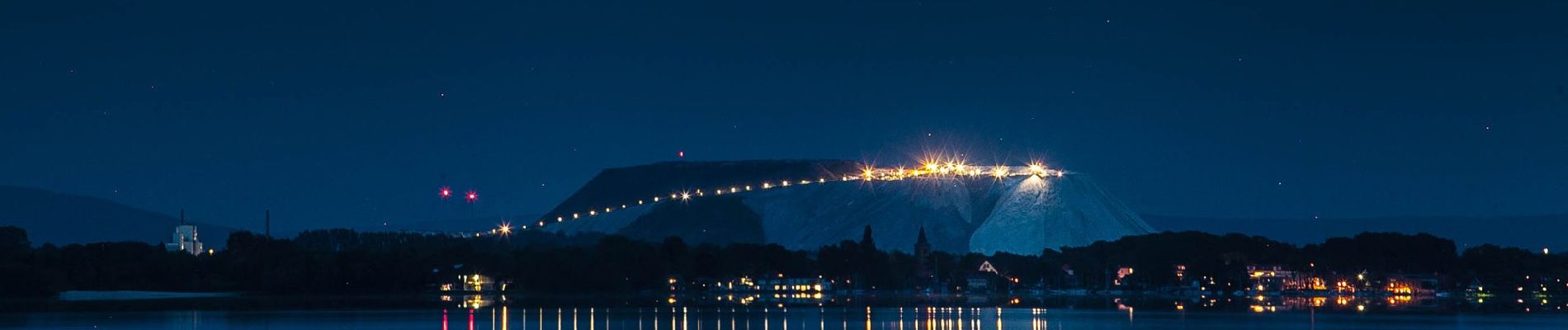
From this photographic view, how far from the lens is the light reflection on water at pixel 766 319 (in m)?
89.9

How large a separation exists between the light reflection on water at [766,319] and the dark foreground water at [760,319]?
0.05 meters

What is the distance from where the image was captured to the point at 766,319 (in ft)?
318

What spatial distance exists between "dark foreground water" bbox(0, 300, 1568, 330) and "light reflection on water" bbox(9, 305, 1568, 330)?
5cm

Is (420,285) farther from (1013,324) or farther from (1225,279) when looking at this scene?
(1013,324)

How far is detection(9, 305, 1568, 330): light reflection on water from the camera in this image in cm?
8994

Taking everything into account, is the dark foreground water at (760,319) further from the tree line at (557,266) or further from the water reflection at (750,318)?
the tree line at (557,266)

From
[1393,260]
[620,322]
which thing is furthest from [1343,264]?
[620,322]

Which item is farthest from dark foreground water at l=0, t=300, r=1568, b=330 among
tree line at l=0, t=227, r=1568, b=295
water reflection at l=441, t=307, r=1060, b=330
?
tree line at l=0, t=227, r=1568, b=295

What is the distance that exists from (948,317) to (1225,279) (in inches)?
3605

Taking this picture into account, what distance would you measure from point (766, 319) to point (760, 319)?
0.30 meters

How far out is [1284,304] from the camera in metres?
124

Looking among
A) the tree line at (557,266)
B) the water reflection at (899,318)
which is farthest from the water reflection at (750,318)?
the tree line at (557,266)

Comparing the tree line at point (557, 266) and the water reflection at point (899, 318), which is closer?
the water reflection at point (899, 318)

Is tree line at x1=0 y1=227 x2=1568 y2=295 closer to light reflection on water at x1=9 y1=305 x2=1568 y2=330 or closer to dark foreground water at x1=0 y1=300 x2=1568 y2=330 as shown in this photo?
dark foreground water at x1=0 y1=300 x2=1568 y2=330
